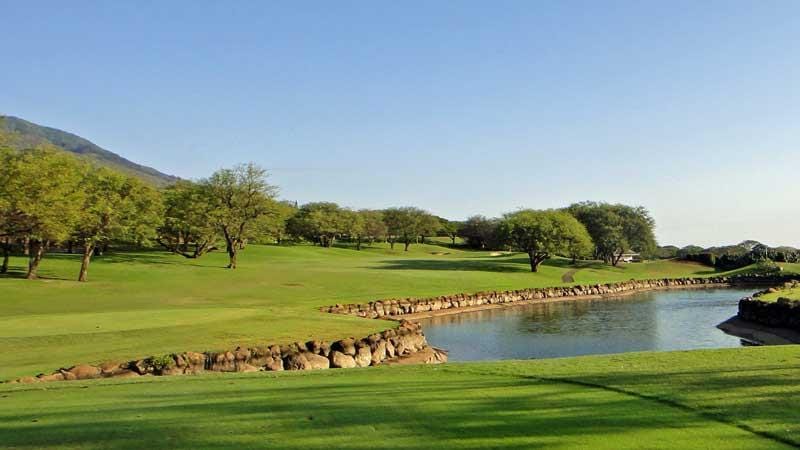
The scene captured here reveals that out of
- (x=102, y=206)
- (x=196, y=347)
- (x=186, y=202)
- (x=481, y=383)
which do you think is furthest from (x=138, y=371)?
(x=186, y=202)

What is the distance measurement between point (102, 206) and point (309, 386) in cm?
4196

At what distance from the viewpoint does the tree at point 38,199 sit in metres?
38.1

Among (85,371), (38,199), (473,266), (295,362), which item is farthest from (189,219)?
(85,371)

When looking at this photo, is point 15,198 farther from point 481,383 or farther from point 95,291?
point 481,383

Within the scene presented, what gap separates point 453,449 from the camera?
6.69m

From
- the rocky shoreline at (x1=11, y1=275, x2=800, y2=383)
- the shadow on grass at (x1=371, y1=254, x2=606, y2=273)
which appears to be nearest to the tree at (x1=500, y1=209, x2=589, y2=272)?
the shadow on grass at (x1=371, y1=254, x2=606, y2=273)

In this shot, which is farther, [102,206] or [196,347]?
[102,206]

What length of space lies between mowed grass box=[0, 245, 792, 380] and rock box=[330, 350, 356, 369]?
2605 millimetres

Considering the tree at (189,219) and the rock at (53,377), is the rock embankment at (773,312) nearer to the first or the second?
the rock at (53,377)

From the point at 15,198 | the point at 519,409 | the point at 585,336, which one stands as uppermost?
the point at 15,198

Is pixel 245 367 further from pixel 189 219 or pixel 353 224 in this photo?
pixel 353 224

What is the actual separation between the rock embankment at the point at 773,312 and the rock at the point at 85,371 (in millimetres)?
34584

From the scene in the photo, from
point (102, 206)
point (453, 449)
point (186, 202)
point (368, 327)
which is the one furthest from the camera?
point (186, 202)

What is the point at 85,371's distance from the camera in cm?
1650
